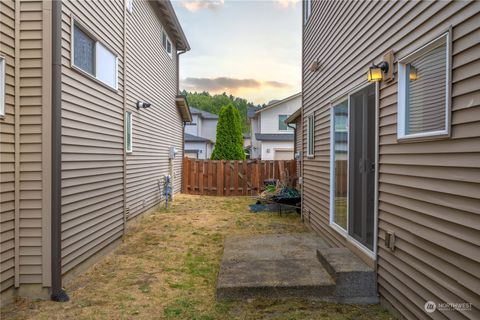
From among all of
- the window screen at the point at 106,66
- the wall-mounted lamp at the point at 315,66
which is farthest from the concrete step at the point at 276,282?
the wall-mounted lamp at the point at 315,66

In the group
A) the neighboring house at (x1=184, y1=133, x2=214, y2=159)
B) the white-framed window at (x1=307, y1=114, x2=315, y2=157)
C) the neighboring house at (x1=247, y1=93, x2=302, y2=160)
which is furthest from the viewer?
the neighboring house at (x1=184, y1=133, x2=214, y2=159)

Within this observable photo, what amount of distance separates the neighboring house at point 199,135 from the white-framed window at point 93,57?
13.9 m

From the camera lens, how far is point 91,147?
5293 millimetres

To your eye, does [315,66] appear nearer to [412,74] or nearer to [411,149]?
[412,74]

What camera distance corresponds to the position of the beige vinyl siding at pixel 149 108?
833 centimetres

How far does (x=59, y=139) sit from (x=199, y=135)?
1117 inches

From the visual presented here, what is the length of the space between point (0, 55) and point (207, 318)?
132 inches

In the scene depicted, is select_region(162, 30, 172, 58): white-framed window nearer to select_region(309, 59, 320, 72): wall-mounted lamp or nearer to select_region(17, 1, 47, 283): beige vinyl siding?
select_region(309, 59, 320, 72): wall-mounted lamp

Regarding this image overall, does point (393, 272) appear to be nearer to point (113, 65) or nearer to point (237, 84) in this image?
point (113, 65)

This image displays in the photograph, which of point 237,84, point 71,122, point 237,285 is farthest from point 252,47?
point 237,84

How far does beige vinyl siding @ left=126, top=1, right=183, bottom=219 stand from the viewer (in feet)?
27.3

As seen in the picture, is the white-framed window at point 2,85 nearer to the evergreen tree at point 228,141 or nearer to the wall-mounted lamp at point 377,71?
the wall-mounted lamp at point 377,71

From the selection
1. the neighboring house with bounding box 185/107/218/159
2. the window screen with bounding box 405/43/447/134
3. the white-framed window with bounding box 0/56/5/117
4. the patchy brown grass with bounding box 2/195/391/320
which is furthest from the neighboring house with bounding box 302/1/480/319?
the neighboring house with bounding box 185/107/218/159

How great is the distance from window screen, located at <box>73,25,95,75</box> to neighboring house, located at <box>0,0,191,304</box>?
14mm
